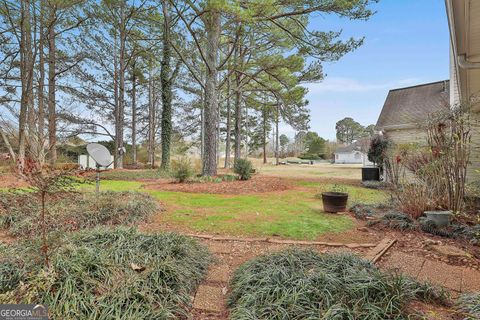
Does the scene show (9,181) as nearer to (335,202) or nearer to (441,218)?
(335,202)

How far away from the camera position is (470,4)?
120 inches

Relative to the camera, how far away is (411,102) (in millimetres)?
12414

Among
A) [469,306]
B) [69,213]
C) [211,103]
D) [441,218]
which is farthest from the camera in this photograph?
[211,103]

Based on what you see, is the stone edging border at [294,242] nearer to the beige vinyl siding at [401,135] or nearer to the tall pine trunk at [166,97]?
the beige vinyl siding at [401,135]

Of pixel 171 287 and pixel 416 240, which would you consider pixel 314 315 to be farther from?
pixel 416 240

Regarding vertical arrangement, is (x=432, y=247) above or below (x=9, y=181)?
below

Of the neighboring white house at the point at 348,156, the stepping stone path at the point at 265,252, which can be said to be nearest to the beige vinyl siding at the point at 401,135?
the stepping stone path at the point at 265,252

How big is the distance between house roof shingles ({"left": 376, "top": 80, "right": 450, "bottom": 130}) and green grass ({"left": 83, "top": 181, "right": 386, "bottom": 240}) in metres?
7.35

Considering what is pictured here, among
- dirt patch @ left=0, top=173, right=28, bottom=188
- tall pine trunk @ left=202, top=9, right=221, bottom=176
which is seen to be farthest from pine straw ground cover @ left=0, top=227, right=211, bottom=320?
tall pine trunk @ left=202, top=9, right=221, bottom=176

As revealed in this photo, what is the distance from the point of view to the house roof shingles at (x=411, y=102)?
11038mm

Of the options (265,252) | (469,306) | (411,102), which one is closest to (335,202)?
(265,252)

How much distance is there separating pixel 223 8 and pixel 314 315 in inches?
281

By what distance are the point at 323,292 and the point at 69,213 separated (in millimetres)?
3776

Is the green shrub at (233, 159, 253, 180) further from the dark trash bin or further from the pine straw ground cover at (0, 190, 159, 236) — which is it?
the pine straw ground cover at (0, 190, 159, 236)
